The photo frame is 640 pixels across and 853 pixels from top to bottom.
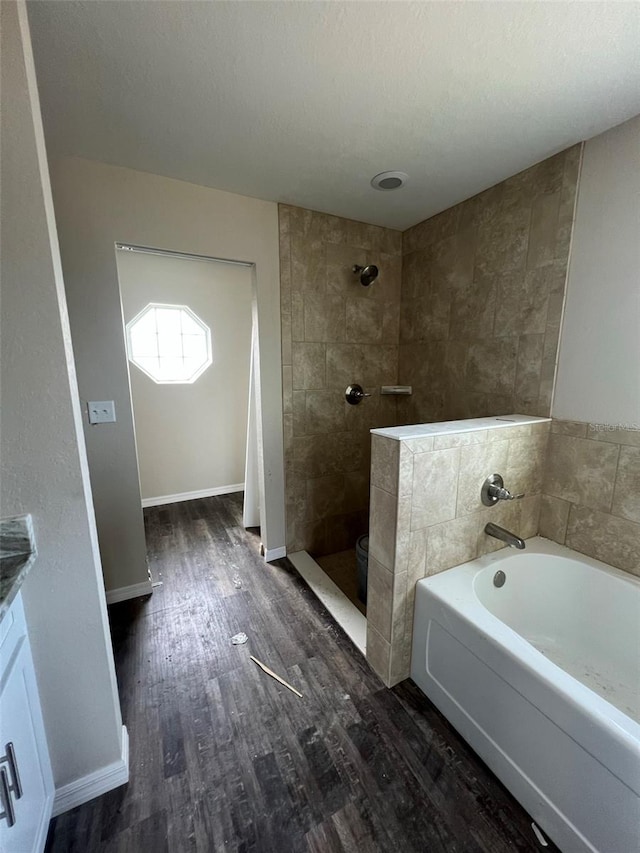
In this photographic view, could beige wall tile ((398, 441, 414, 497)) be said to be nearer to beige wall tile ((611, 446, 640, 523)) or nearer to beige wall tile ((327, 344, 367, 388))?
beige wall tile ((611, 446, 640, 523))

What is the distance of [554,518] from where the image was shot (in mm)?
1755

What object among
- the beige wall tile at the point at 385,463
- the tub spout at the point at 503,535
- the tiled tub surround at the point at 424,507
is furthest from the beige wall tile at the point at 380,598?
the tub spout at the point at 503,535

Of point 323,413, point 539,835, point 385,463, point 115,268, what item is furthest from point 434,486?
point 115,268

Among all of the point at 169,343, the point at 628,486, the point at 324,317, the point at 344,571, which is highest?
the point at 324,317

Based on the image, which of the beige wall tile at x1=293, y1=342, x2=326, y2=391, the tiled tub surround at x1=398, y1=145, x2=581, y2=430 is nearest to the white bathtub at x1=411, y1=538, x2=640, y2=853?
the tiled tub surround at x1=398, y1=145, x2=581, y2=430

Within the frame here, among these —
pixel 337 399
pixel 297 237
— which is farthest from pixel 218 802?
pixel 297 237

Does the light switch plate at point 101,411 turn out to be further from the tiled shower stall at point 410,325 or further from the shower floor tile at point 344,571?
the shower floor tile at point 344,571

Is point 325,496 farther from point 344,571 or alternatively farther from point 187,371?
point 187,371

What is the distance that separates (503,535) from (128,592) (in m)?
2.18

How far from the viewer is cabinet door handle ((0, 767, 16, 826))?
2.41 ft

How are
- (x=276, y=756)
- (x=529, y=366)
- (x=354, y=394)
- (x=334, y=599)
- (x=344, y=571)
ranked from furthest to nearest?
(x=354, y=394)
(x=344, y=571)
(x=334, y=599)
(x=529, y=366)
(x=276, y=756)

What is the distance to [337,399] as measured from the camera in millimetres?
2492

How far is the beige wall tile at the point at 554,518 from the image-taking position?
1712mm

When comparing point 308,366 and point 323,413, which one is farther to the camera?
point 323,413
